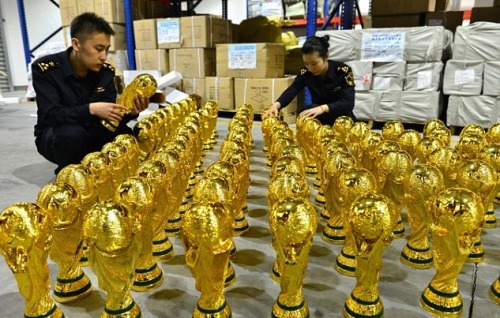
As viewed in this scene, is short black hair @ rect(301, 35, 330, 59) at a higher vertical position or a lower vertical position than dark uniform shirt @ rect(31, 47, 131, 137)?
higher

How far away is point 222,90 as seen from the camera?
3.54 metres

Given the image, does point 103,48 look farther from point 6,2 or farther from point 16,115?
point 6,2

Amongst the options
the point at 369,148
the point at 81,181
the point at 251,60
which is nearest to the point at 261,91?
the point at 251,60

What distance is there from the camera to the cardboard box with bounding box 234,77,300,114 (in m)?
3.27

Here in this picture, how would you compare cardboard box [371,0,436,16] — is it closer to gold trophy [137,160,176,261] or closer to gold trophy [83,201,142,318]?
gold trophy [137,160,176,261]

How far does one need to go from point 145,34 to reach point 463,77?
2.66m

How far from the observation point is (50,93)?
1603 millimetres

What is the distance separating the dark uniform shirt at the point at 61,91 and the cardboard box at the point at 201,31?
6.44 ft

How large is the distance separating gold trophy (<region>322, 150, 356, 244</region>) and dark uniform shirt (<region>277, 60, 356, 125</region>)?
3.42 feet

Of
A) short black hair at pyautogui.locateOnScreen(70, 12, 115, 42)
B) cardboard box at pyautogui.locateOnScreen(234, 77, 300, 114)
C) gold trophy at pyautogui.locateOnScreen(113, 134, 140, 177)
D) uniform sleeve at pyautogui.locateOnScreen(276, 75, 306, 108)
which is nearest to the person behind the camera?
gold trophy at pyautogui.locateOnScreen(113, 134, 140, 177)

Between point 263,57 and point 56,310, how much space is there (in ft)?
9.12

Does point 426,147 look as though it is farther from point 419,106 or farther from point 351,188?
point 419,106

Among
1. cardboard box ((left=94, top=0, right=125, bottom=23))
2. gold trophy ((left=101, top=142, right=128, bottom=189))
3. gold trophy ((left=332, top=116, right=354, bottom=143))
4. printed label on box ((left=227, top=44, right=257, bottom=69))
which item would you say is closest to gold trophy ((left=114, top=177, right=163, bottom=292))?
gold trophy ((left=101, top=142, right=128, bottom=189))

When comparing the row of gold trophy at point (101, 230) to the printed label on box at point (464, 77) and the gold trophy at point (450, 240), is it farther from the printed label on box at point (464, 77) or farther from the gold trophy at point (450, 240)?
the printed label on box at point (464, 77)
